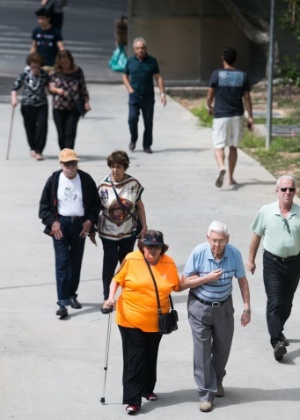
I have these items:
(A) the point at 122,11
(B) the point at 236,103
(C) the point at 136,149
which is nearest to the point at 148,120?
(C) the point at 136,149

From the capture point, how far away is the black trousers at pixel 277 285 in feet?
32.8

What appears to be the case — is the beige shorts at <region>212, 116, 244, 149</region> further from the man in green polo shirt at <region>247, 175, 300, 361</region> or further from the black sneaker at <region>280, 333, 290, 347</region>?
the man in green polo shirt at <region>247, 175, 300, 361</region>

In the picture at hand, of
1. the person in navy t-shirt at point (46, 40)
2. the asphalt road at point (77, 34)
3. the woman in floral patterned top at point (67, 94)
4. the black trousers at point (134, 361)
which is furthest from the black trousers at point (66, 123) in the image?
the black trousers at point (134, 361)

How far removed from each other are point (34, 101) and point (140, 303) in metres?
9.04

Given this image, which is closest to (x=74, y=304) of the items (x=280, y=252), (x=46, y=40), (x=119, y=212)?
(x=119, y=212)

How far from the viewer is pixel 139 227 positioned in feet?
35.9

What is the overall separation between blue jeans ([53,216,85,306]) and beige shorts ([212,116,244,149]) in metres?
5.32

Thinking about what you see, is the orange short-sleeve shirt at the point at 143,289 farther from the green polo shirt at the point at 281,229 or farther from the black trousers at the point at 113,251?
the black trousers at the point at 113,251

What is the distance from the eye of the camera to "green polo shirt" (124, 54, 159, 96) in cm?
1805

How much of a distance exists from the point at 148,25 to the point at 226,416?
16.3 m

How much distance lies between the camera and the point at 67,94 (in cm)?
1670

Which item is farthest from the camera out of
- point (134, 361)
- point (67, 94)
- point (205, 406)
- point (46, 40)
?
point (46, 40)

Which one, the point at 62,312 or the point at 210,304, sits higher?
the point at 210,304

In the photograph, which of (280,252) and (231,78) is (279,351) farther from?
(231,78)
